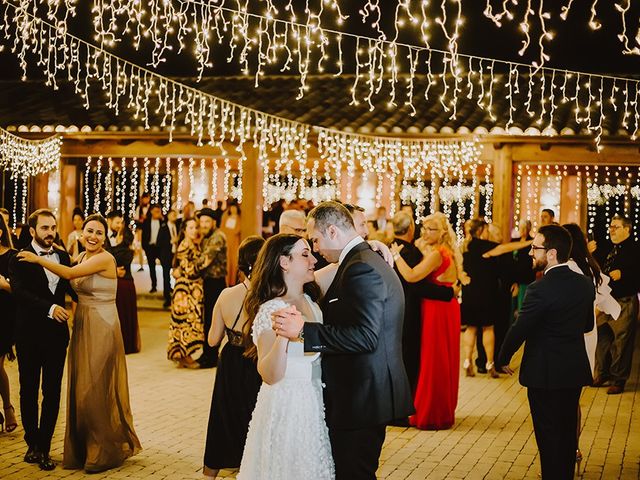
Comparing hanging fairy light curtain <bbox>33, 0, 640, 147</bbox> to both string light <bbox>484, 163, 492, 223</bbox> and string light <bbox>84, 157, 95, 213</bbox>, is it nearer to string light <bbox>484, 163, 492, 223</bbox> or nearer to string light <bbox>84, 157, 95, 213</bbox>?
string light <bbox>484, 163, 492, 223</bbox>

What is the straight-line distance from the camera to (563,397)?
5.21 m

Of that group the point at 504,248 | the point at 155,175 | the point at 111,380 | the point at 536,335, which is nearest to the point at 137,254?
the point at 155,175

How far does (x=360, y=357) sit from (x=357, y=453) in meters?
0.44

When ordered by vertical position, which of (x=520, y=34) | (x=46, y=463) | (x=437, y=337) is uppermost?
(x=520, y=34)

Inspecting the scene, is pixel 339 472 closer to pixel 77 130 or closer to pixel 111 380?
pixel 111 380

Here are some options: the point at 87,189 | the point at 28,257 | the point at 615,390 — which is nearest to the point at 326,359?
the point at 28,257

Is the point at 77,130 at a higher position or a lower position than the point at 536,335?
higher

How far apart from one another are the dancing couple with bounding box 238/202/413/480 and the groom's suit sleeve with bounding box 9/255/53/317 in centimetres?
251

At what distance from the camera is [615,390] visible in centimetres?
945

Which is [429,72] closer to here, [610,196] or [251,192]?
[251,192]

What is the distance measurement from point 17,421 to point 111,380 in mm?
1847

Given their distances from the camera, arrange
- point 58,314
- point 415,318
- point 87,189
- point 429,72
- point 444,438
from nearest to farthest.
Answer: point 58,314
point 444,438
point 415,318
point 429,72
point 87,189

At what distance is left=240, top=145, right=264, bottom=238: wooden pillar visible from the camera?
1530 centimetres

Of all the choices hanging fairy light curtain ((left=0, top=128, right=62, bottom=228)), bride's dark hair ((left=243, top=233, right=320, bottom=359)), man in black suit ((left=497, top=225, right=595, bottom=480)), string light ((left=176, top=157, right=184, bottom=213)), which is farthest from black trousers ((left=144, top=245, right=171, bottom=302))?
bride's dark hair ((left=243, top=233, right=320, bottom=359))
